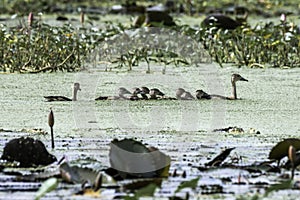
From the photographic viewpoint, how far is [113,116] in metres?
3.97

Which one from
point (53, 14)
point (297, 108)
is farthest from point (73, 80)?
point (53, 14)

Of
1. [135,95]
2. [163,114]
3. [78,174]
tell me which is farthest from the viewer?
[135,95]

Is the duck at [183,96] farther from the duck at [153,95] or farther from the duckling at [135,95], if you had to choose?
the duckling at [135,95]

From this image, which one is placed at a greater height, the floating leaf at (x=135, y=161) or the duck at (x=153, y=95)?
the floating leaf at (x=135, y=161)

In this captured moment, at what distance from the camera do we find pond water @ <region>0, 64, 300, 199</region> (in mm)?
3242

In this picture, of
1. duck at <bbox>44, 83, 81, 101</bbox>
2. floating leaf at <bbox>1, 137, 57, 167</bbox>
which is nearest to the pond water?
duck at <bbox>44, 83, 81, 101</bbox>

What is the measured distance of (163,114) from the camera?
4.01m

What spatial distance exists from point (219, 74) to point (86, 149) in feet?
8.25

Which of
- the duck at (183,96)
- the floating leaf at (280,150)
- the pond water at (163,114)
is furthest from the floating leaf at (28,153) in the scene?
the duck at (183,96)

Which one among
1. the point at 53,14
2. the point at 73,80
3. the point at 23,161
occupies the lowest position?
the point at 53,14

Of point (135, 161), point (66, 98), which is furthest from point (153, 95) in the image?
point (135, 161)

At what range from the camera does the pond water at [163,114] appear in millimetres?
3242

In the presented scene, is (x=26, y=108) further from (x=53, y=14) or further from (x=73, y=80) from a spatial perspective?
(x=53, y=14)

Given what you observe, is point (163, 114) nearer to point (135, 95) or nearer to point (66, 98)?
point (135, 95)
